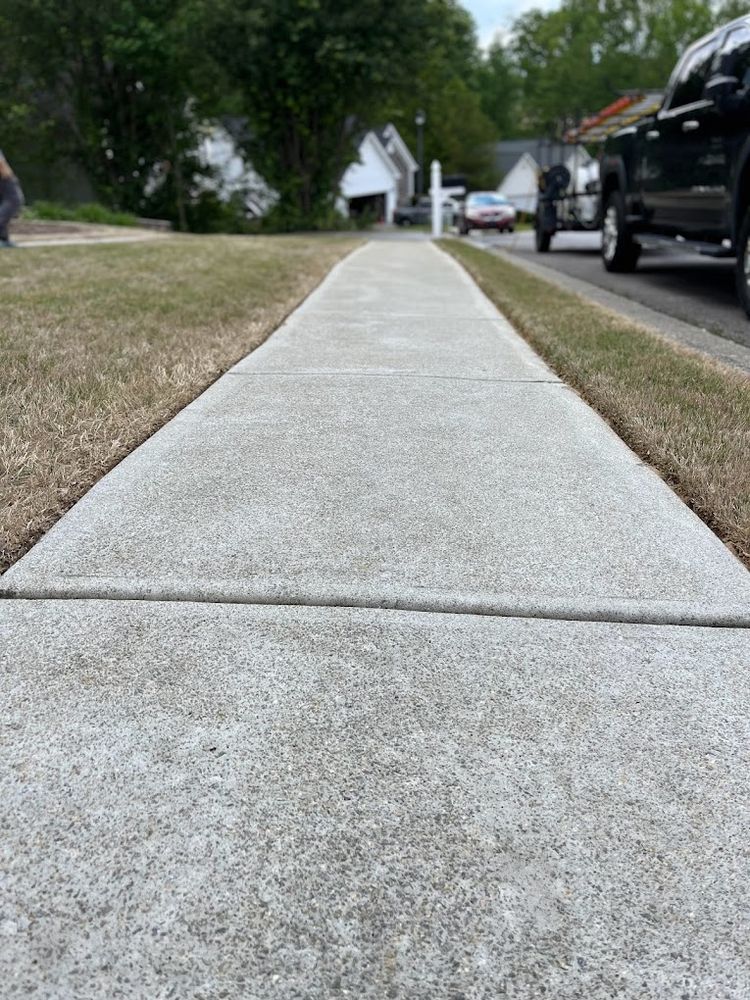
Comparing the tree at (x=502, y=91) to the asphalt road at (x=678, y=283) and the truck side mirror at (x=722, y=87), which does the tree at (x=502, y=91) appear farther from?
the truck side mirror at (x=722, y=87)

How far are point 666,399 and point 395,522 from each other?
194cm

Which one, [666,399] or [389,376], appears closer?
[666,399]

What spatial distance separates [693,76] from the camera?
8.78m

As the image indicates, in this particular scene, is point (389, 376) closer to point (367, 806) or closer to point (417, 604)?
point (417, 604)

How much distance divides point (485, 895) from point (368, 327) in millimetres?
5337

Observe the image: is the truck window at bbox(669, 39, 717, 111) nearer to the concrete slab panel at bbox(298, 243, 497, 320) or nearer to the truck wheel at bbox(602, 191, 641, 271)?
the truck wheel at bbox(602, 191, 641, 271)

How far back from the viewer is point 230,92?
29219 millimetres

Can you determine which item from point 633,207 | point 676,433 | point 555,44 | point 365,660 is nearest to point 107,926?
point 365,660

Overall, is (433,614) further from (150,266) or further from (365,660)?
(150,266)

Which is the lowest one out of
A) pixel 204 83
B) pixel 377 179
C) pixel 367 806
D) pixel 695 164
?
pixel 367 806

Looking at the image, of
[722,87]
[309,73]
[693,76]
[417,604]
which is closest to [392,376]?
[417,604]

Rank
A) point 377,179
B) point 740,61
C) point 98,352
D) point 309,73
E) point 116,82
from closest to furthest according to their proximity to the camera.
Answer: point 98,352 < point 740,61 < point 309,73 < point 116,82 < point 377,179

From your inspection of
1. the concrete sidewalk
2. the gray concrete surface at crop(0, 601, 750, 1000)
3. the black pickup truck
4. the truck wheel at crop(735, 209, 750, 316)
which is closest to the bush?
the black pickup truck

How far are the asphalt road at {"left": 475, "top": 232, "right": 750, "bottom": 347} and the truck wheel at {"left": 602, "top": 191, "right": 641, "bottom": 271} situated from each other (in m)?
0.16
